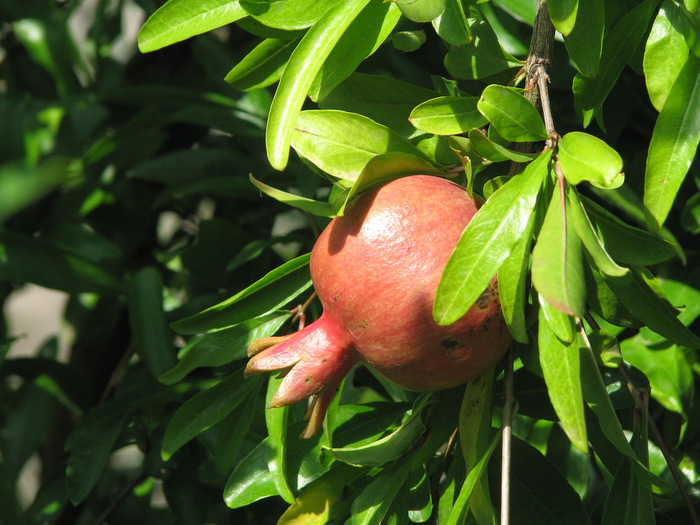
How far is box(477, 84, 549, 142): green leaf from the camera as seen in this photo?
58 cm

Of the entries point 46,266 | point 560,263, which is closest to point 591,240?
point 560,263

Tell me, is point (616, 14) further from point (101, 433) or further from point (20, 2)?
point (20, 2)

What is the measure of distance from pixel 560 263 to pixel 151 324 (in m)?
0.69

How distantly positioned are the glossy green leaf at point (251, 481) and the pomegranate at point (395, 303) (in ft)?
0.63

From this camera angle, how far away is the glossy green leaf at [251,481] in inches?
30.8

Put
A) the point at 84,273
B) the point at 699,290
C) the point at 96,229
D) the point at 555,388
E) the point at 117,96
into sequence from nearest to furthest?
the point at 555,388 < the point at 699,290 < the point at 84,273 < the point at 117,96 < the point at 96,229

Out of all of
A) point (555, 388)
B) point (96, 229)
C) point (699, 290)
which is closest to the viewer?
point (555, 388)

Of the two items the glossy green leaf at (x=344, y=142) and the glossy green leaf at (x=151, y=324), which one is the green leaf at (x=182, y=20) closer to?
the glossy green leaf at (x=344, y=142)

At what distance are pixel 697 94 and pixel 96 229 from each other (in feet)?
3.33

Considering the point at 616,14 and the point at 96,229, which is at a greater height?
the point at 616,14

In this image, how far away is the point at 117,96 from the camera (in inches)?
49.8

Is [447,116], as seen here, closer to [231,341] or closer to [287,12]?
[287,12]

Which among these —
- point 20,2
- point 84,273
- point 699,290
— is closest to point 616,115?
point 699,290

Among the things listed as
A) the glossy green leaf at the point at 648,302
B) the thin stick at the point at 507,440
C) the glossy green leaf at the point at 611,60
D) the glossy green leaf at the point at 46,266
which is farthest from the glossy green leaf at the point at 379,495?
the glossy green leaf at the point at 46,266
